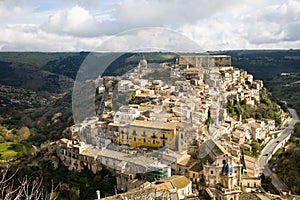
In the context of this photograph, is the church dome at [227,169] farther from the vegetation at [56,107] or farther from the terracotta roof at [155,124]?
the vegetation at [56,107]

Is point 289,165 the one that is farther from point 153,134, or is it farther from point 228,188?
point 228,188

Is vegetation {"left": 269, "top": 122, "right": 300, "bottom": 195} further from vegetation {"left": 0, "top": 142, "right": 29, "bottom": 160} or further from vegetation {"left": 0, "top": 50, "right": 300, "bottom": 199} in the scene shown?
vegetation {"left": 0, "top": 142, "right": 29, "bottom": 160}

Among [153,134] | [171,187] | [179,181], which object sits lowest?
[179,181]

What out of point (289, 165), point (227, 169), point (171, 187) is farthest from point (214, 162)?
point (289, 165)

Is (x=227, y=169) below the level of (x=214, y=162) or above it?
above

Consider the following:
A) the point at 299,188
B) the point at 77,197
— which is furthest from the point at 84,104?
the point at 299,188

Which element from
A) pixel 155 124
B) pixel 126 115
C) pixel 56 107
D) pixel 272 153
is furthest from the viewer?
pixel 56 107

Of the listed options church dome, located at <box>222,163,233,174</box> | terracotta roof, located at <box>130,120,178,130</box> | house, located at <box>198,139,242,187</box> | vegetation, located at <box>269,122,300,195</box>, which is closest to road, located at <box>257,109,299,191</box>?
vegetation, located at <box>269,122,300,195</box>
